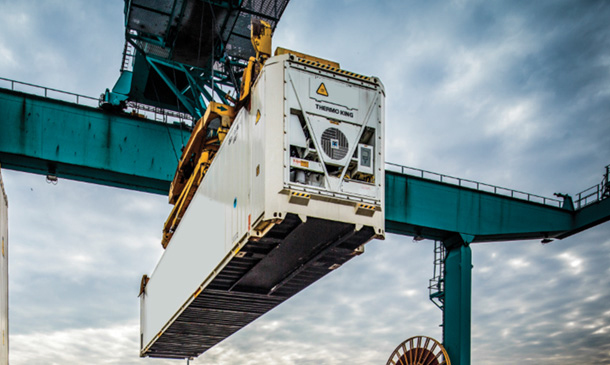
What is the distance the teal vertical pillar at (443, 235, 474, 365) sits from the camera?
72.1 ft

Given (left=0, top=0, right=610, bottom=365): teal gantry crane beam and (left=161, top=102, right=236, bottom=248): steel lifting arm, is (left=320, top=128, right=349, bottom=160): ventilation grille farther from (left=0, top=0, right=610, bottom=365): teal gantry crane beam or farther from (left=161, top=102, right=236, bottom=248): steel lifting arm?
(left=0, top=0, right=610, bottom=365): teal gantry crane beam

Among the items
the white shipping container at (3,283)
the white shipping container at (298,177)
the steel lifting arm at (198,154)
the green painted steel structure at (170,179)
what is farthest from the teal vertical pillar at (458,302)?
the white shipping container at (3,283)

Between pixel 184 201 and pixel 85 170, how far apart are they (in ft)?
14.2

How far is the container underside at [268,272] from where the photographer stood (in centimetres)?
1031

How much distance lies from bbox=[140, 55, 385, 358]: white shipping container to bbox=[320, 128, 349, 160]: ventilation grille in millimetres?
16

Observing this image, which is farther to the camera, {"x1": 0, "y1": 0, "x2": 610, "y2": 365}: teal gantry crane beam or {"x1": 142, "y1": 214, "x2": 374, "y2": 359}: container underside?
{"x1": 0, "y1": 0, "x2": 610, "y2": 365}: teal gantry crane beam

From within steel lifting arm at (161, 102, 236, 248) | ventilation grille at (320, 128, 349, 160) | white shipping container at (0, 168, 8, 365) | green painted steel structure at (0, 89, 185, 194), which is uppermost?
green painted steel structure at (0, 89, 185, 194)

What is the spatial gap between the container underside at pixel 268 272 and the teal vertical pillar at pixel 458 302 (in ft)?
27.7

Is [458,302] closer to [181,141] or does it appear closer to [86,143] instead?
[181,141]

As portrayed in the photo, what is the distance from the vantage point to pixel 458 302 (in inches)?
893

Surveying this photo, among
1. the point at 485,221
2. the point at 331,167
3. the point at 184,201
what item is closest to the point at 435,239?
the point at 485,221

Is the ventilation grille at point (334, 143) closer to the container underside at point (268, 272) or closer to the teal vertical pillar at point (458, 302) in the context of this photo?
the container underside at point (268, 272)

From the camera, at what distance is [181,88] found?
24.7 metres

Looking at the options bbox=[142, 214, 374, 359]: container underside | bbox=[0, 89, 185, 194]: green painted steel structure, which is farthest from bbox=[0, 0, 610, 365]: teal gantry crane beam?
bbox=[142, 214, 374, 359]: container underside
